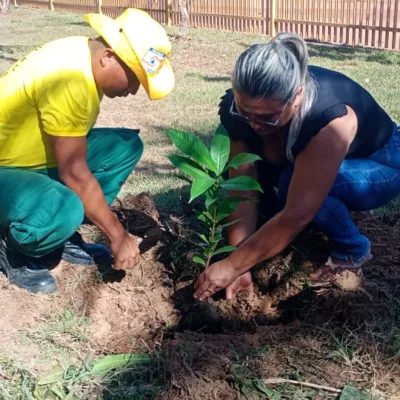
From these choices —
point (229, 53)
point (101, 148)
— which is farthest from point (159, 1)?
point (101, 148)

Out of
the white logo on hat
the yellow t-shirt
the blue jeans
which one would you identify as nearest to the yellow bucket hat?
the white logo on hat

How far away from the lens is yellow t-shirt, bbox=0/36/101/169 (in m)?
2.81

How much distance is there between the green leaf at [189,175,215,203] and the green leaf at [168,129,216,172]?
71 millimetres

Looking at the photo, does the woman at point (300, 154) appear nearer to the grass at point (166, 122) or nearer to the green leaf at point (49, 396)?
the grass at point (166, 122)

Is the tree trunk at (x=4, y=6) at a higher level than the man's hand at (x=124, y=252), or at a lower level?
lower

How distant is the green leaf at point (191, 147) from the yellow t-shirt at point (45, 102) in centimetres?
44

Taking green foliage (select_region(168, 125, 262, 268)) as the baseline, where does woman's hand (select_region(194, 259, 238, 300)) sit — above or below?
below

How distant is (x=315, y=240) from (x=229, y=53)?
8657 millimetres

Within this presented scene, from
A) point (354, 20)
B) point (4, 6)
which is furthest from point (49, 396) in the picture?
point (4, 6)

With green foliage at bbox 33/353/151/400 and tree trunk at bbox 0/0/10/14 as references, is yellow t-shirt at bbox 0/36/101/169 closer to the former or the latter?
green foliage at bbox 33/353/151/400

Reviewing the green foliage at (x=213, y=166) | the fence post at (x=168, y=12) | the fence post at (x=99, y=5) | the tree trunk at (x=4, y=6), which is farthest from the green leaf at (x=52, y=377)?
the tree trunk at (x=4, y=6)

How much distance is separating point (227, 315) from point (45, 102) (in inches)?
47.4

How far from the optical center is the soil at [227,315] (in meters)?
2.48

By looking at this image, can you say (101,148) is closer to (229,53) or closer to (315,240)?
(315,240)
